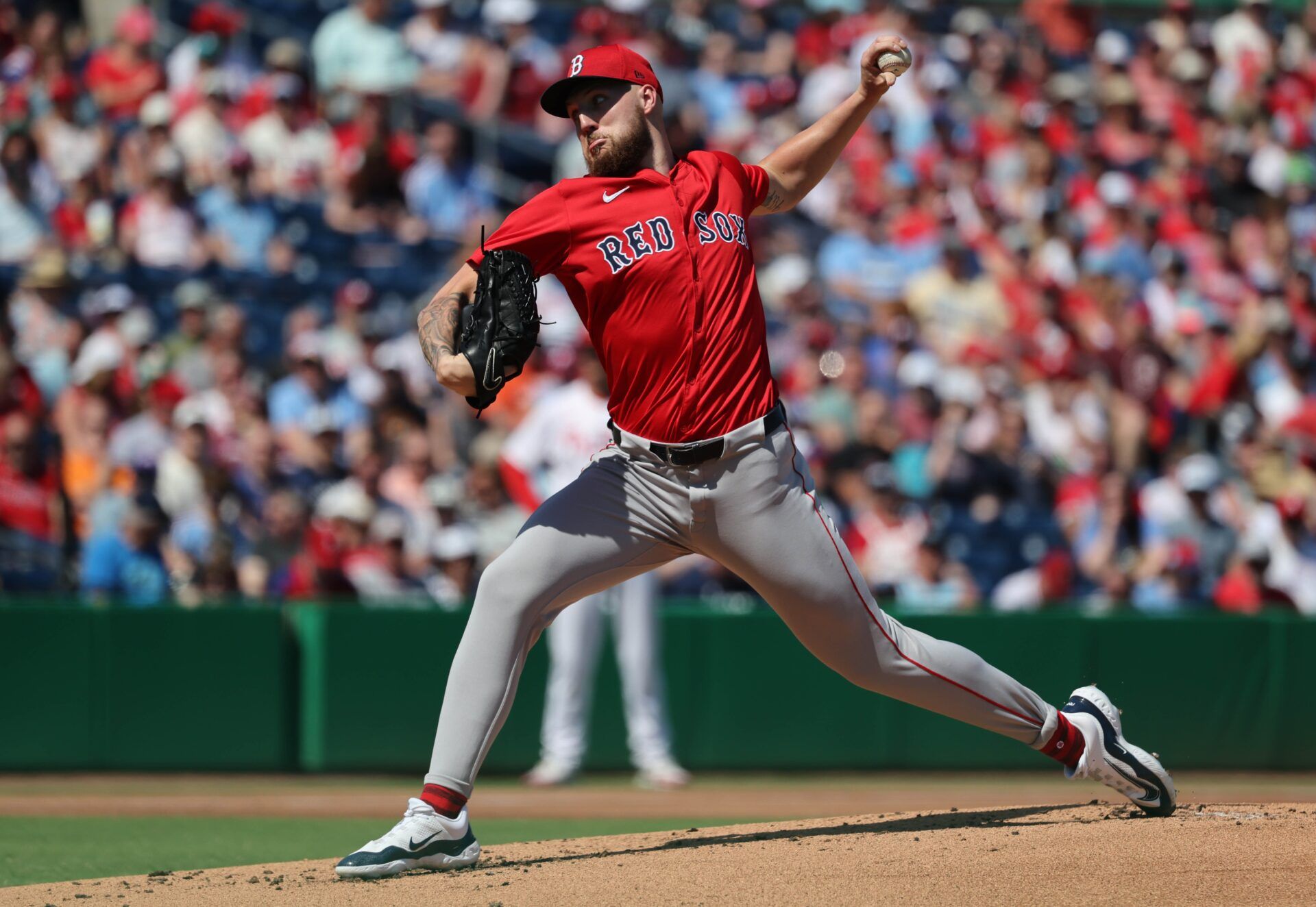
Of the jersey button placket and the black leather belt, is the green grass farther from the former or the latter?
the jersey button placket

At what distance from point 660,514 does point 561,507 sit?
257 millimetres

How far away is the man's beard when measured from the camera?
4375 mm

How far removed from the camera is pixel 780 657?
8484 millimetres

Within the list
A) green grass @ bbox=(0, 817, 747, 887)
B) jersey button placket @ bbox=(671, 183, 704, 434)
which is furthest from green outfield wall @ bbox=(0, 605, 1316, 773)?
jersey button placket @ bbox=(671, 183, 704, 434)

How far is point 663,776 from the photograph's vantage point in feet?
25.6

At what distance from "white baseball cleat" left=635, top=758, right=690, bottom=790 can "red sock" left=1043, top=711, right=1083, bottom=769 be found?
3.40 m

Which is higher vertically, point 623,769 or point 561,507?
point 561,507

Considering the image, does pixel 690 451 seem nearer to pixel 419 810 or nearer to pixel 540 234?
pixel 540 234

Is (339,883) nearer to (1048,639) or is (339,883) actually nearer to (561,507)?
(561,507)

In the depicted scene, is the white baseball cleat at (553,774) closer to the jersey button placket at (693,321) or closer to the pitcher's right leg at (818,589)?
the pitcher's right leg at (818,589)

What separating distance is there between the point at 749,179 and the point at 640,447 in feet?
2.66

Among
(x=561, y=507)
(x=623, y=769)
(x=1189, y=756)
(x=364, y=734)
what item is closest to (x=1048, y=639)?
(x=1189, y=756)

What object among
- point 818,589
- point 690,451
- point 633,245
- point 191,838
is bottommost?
point 191,838

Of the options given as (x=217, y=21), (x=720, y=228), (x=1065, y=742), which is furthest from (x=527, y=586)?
(x=217, y=21)
